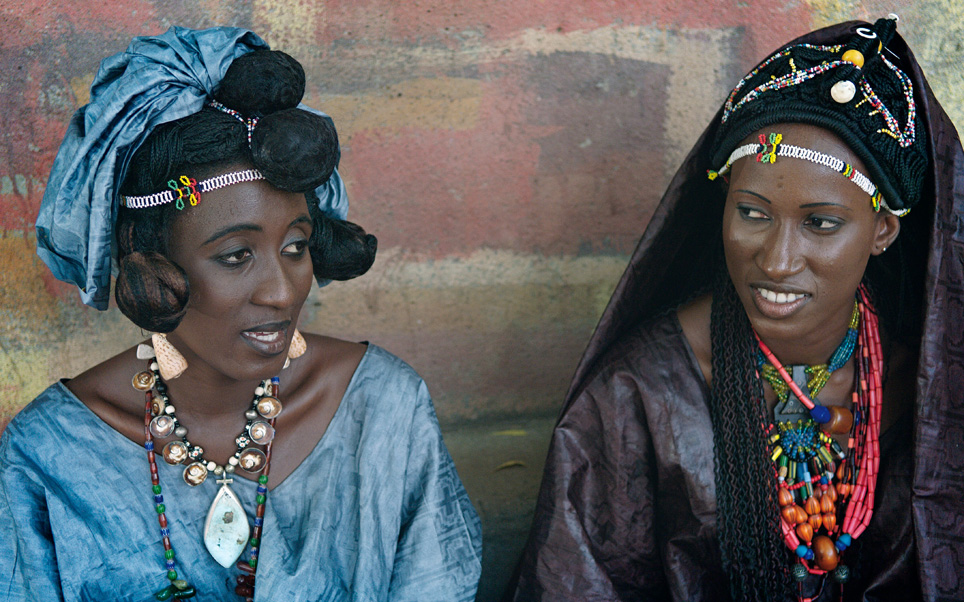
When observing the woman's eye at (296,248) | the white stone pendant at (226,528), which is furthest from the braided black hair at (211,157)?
the white stone pendant at (226,528)

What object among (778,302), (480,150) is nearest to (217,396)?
(480,150)

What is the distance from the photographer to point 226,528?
205 cm

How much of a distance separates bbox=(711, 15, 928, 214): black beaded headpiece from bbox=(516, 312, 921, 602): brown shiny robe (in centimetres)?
68

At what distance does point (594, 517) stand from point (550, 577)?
0.20 meters

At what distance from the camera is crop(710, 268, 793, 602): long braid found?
2.24 metres

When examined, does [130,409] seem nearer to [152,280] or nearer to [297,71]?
[152,280]

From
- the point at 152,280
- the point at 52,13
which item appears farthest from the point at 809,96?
the point at 52,13

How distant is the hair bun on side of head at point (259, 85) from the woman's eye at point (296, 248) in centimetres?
30

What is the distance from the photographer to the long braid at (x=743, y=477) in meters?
2.24

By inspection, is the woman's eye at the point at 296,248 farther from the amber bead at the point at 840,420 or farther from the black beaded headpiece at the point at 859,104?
the amber bead at the point at 840,420

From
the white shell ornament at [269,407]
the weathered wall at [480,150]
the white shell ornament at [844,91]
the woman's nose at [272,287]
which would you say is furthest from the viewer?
the weathered wall at [480,150]

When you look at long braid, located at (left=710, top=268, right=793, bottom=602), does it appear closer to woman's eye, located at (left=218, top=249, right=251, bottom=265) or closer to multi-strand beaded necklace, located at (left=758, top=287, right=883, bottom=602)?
multi-strand beaded necklace, located at (left=758, top=287, right=883, bottom=602)

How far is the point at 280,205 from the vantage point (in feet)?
6.11

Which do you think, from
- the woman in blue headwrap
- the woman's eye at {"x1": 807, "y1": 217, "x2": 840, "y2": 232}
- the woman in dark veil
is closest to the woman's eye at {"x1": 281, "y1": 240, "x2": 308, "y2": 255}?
the woman in blue headwrap
